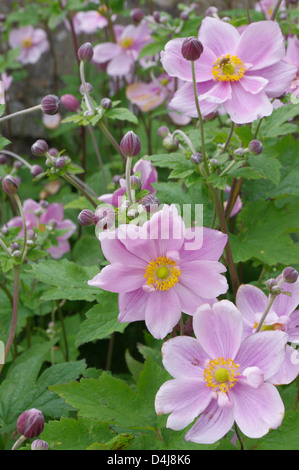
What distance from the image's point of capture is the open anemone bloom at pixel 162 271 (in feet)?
3.45

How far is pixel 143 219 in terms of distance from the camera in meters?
1.07

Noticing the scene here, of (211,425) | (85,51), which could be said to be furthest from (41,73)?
(211,425)

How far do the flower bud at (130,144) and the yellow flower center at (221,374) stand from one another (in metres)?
0.46

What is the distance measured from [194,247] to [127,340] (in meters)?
0.99

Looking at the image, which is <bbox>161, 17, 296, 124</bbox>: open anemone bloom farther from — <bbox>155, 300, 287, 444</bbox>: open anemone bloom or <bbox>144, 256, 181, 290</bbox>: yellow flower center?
<bbox>155, 300, 287, 444</bbox>: open anemone bloom

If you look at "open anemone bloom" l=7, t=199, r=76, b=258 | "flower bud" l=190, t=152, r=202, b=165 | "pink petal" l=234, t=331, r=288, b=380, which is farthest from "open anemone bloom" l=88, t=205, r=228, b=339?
"open anemone bloom" l=7, t=199, r=76, b=258

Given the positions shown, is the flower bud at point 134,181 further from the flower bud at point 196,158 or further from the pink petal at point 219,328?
the pink petal at point 219,328

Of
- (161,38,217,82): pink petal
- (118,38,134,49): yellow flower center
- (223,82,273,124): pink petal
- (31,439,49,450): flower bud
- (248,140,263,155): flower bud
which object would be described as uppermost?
(161,38,217,82): pink petal

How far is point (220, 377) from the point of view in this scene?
1.02 m

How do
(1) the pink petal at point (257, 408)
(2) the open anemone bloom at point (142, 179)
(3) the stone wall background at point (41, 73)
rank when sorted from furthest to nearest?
1. (3) the stone wall background at point (41, 73)
2. (2) the open anemone bloom at point (142, 179)
3. (1) the pink petal at point (257, 408)

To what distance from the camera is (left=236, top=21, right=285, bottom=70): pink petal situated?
1290 millimetres

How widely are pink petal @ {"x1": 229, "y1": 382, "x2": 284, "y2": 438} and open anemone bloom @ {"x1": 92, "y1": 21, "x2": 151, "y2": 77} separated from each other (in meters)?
1.85

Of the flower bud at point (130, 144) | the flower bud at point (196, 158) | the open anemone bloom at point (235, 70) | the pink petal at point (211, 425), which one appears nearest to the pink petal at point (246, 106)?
the open anemone bloom at point (235, 70)

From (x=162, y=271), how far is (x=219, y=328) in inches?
6.2
